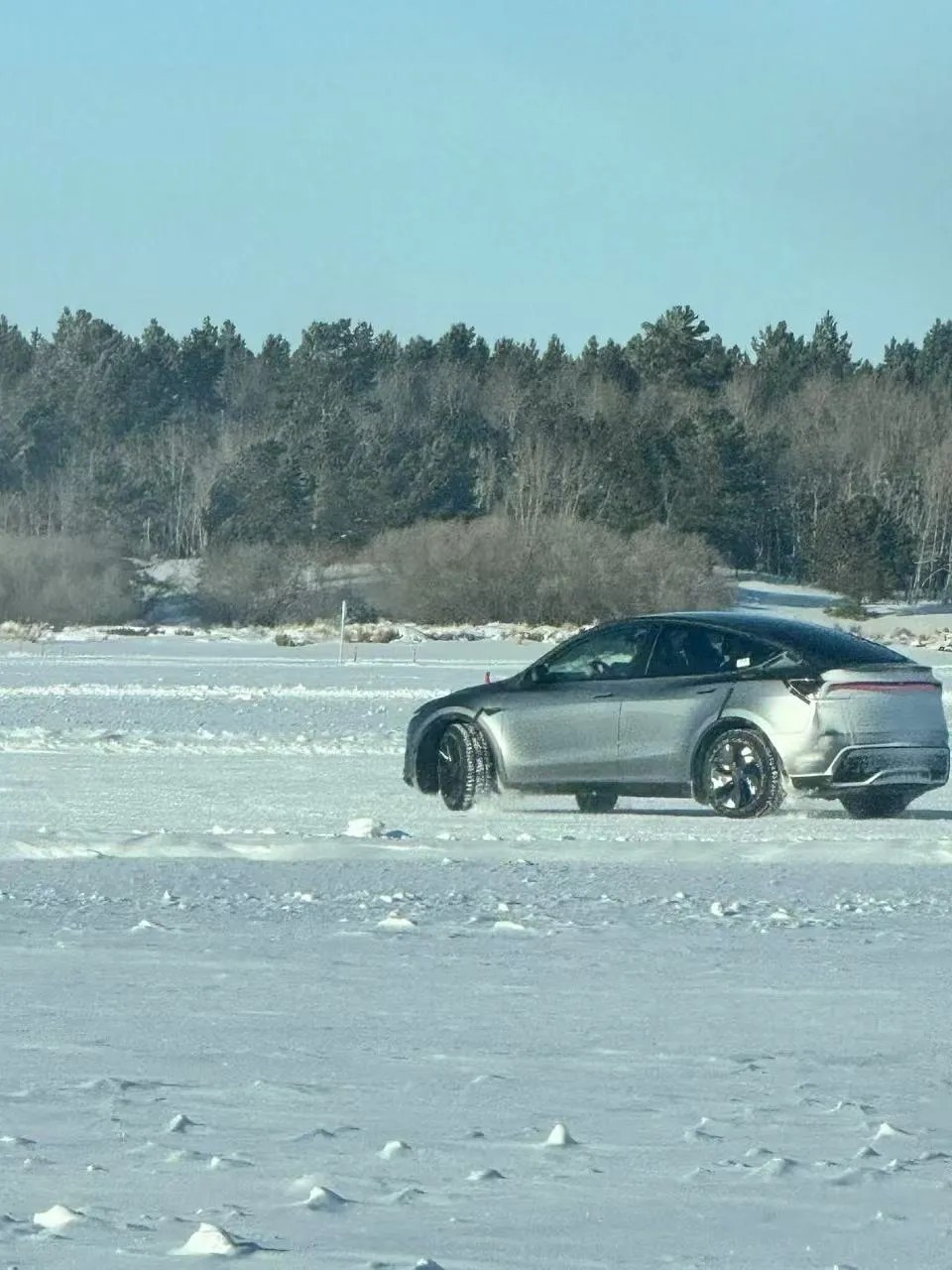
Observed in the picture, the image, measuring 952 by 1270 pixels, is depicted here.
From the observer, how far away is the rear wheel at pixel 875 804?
1773 cm

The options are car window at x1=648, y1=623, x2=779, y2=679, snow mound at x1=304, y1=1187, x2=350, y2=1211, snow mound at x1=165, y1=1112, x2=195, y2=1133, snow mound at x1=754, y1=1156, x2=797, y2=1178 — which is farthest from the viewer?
car window at x1=648, y1=623, x2=779, y2=679

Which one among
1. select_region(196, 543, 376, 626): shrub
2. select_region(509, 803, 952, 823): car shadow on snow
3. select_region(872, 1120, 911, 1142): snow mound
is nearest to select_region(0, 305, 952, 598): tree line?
select_region(196, 543, 376, 626): shrub

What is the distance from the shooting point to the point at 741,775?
17016mm

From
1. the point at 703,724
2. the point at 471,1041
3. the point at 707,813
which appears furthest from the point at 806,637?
the point at 471,1041

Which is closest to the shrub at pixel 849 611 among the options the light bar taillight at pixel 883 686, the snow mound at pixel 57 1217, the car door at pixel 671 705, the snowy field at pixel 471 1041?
the car door at pixel 671 705

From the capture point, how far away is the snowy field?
19.4 feet

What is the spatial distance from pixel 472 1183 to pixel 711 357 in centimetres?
12137

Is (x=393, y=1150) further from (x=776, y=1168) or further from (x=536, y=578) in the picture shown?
(x=536, y=578)

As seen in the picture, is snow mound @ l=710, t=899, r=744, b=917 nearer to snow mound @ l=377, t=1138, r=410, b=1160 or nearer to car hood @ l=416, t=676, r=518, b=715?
snow mound @ l=377, t=1138, r=410, b=1160

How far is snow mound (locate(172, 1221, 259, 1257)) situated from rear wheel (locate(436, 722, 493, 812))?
40.1 feet

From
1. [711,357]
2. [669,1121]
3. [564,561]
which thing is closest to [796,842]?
[669,1121]

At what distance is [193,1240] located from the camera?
5.64 m

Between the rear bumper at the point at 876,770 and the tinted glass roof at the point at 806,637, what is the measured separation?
67 cm

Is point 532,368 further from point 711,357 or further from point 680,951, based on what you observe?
point 680,951
